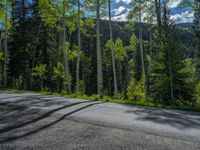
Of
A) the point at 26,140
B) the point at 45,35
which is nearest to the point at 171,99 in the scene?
the point at 26,140

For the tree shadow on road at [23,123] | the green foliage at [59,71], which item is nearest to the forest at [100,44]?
the green foliage at [59,71]

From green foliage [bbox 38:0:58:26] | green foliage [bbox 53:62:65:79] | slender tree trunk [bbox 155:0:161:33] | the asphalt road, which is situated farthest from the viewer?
green foliage [bbox 53:62:65:79]

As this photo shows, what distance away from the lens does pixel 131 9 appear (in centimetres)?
2072

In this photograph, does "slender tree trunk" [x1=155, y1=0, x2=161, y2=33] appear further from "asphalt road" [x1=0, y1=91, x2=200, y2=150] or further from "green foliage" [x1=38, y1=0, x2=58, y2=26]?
"asphalt road" [x1=0, y1=91, x2=200, y2=150]

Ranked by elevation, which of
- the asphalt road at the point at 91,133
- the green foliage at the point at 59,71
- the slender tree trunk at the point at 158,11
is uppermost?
the slender tree trunk at the point at 158,11

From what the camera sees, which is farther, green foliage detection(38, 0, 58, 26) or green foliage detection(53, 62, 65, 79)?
green foliage detection(53, 62, 65, 79)

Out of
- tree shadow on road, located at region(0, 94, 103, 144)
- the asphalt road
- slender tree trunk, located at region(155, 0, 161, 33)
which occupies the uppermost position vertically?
slender tree trunk, located at region(155, 0, 161, 33)

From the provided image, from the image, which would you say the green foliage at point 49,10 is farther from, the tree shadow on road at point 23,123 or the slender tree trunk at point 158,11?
the tree shadow on road at point 23,123

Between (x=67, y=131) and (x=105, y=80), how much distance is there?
133 ft

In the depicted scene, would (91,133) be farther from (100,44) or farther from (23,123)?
(100,44)

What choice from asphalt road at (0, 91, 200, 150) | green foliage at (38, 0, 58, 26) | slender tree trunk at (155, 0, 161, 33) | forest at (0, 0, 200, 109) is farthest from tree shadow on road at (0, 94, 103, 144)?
green foliage at (38, 0, 58, 26)

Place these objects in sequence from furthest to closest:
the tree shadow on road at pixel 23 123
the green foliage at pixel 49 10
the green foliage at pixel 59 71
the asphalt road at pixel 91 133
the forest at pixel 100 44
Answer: the green foliage at pixel 59 71 < the green foliage at pixel 49 10 < the forest at pixel 100 44 < the tree shadow on road at pixel 23 123 < the asphalt road at pixel 91 133

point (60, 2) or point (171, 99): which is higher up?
point (60, 2)

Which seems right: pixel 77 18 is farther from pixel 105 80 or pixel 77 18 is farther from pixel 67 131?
pixel 105 80
